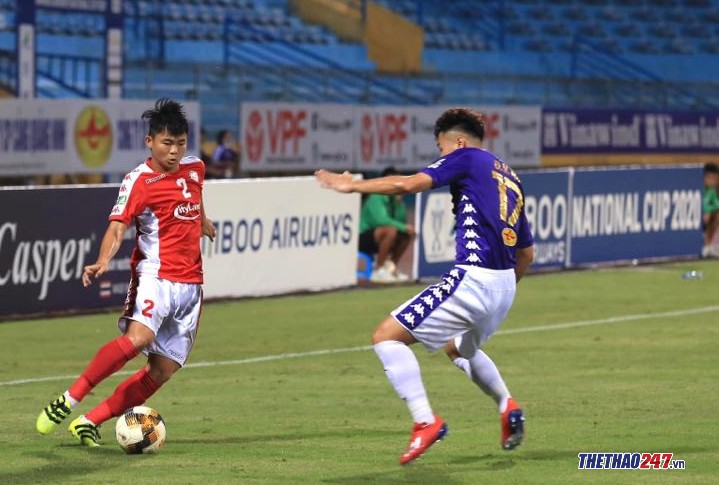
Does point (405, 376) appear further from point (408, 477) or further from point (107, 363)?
point (107, 363)

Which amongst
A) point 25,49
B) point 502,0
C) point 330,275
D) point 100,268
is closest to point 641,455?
point 100,268

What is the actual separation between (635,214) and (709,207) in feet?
Result: 7.43

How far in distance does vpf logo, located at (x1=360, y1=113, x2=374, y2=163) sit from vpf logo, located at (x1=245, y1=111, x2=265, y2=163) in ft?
8.93

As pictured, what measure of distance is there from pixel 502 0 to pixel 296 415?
3317 cm

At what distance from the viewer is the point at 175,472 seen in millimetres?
9039

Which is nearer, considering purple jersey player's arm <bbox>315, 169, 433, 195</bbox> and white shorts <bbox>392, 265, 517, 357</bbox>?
purple jersey player's arm <bbox>315, 169, 433, 195</bbox>

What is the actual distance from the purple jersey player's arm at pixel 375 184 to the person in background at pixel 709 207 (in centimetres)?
1997

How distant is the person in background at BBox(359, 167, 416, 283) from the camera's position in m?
22.9

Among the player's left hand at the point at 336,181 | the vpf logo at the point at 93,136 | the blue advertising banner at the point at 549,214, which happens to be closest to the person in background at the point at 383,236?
the blue advertising banner at the point at 549,214

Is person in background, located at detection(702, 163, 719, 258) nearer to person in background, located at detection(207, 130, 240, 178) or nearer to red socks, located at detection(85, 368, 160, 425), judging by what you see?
person in background, located at detection(207, 130, 240, 178)

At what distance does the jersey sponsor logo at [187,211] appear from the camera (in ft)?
32.7

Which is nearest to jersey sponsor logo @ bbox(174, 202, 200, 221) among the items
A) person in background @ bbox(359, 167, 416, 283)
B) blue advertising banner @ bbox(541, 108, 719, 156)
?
person in background @ bbox(359, 167, 416, 283)

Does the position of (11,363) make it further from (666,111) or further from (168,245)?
(666,111)

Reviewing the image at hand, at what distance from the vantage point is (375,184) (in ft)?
28.3
